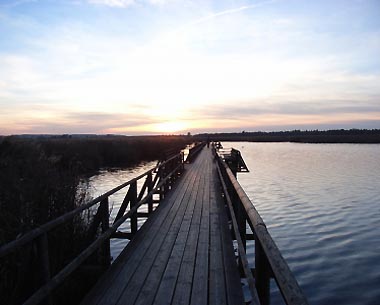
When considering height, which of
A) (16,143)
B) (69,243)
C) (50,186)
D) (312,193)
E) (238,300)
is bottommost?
(312,193)

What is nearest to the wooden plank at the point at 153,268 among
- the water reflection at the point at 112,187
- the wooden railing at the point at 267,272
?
the wooden railing at the point at 267,272

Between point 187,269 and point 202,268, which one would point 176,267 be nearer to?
point 187,269

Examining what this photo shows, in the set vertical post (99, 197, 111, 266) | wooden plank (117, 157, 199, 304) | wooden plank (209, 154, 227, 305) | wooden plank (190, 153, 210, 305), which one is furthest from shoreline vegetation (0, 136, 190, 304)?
wooden plank (209, 154, 227, 305)

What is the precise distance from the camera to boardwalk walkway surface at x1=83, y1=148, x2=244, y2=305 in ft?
12.8

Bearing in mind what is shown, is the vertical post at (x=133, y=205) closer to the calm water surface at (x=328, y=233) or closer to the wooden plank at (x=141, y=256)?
the wooden plank at (x=141, y=256)

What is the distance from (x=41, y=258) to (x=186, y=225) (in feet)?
14.5

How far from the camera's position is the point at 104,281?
440 cm

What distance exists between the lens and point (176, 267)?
4848mm

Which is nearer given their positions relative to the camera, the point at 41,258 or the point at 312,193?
the point at 41,258

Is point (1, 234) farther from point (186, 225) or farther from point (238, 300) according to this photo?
point (238, 300)

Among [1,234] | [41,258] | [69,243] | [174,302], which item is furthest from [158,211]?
[41,258]

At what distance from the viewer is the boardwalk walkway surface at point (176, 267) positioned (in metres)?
3.91

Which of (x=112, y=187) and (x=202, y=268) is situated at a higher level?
(x=202, y=268)

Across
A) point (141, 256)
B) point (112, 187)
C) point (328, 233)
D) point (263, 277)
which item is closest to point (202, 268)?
point (141, 256)
